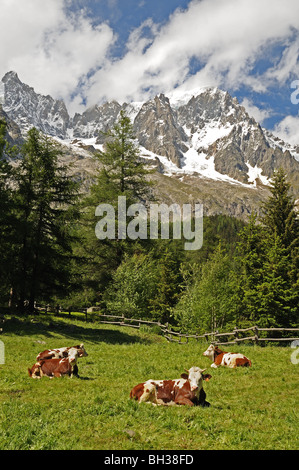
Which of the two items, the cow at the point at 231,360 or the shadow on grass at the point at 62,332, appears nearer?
the cow at the point at 231,360

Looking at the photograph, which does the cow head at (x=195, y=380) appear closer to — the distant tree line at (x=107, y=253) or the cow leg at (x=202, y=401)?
the cow leg at (x=202, y=401)

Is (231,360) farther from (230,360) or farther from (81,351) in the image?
(81,351)

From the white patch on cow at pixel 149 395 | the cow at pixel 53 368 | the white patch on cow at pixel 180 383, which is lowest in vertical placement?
the cow at pixel 53 368

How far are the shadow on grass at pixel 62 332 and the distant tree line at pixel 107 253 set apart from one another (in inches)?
162

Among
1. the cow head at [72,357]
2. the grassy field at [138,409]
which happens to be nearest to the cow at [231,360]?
the grassy field at [138,409]

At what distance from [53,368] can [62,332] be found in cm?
1100

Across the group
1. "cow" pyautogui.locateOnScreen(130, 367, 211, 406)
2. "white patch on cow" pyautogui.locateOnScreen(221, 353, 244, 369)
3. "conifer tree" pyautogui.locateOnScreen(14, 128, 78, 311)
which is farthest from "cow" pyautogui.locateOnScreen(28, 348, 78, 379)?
"conifer tree" pyautogui.locateOnScreen(14, 128, 78, 311)

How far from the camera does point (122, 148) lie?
4028cm

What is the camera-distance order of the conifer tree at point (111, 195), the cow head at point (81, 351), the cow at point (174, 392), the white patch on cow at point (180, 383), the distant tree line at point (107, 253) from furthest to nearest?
the conifer tree at point (111, 195) → the distant tree line at point (107, 253) → the cow head at point (81, 351) → the white patch on cow at point (180, 383) → the cow at point (174, 392)

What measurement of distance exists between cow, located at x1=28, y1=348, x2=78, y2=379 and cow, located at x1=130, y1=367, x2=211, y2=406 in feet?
12.3

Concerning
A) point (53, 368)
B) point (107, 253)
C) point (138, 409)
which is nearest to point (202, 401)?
point (138, 409)

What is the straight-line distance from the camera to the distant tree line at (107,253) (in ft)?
89.9

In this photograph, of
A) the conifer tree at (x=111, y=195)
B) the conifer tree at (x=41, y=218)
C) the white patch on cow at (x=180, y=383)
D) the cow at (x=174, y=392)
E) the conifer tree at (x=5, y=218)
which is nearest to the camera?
the cow at (x=174, y=392)

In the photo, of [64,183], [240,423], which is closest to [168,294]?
[64,183]
